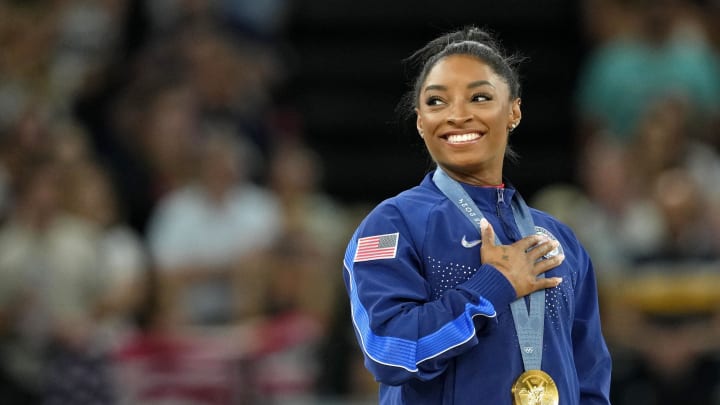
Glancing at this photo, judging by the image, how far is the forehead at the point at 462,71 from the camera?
3162 millimetres

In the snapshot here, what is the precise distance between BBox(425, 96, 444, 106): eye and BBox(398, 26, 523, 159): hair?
70 mm

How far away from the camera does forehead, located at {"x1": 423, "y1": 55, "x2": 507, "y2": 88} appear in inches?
124

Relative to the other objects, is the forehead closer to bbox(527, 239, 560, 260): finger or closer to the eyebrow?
the eyebrow

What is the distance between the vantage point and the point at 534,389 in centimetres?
301

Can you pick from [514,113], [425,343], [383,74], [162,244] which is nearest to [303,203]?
[162,244]

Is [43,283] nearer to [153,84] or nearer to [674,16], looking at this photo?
[153,84]

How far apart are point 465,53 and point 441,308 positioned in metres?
0.65

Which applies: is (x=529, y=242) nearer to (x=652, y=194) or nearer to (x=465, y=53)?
(x=465, y=53)

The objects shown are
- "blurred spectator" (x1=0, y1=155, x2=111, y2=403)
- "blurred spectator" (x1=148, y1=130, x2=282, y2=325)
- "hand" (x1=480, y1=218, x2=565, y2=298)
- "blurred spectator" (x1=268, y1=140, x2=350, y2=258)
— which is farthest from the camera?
A: "blurred spectator" (x1=268, y1=140, x2=350, y2=258)

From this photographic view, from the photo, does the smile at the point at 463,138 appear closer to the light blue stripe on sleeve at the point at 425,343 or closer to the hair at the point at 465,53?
the hair at the point at 465,53

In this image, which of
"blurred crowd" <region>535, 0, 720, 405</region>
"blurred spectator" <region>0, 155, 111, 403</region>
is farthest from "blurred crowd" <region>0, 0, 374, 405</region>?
"blurred crowd" <region>535, 0, 720, 405</region>

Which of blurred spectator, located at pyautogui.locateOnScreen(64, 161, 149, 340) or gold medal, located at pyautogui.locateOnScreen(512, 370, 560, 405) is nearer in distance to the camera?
gold medal, located at pyautogui.locateOnScreen(512, 370, 560, 405)

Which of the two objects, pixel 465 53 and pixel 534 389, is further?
pixel 465 53

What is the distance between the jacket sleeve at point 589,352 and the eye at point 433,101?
0.59 meters
